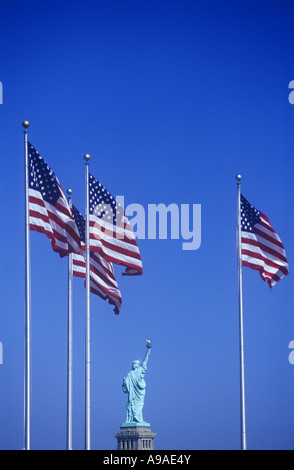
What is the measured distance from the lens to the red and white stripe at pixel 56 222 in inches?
2073

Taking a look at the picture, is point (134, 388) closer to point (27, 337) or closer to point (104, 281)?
point (104, 281)

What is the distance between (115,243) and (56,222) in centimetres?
342

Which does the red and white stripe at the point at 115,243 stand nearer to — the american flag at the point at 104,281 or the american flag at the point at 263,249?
the american flag at the point at 104,281

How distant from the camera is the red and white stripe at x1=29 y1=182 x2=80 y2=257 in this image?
52.7 meters

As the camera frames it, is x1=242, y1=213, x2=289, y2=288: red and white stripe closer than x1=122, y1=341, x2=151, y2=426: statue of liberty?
Yes

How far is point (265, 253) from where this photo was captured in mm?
59562

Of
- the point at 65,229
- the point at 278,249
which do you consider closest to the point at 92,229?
the point at 65,229

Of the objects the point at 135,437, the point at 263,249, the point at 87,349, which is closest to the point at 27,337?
the point at 87,349

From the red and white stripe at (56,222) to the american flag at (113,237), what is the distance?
948mm

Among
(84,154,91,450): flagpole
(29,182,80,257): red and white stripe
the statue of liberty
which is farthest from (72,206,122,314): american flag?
the statue of liberty

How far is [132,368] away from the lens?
81938 millimetres

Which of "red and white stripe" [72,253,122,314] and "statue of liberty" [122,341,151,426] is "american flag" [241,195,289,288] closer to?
"red and white stripe" [72,253,122,314]

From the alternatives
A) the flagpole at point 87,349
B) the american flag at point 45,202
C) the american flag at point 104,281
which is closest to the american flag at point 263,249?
the american flag at point 104,281

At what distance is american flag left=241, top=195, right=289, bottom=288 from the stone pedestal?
24.2 metres
